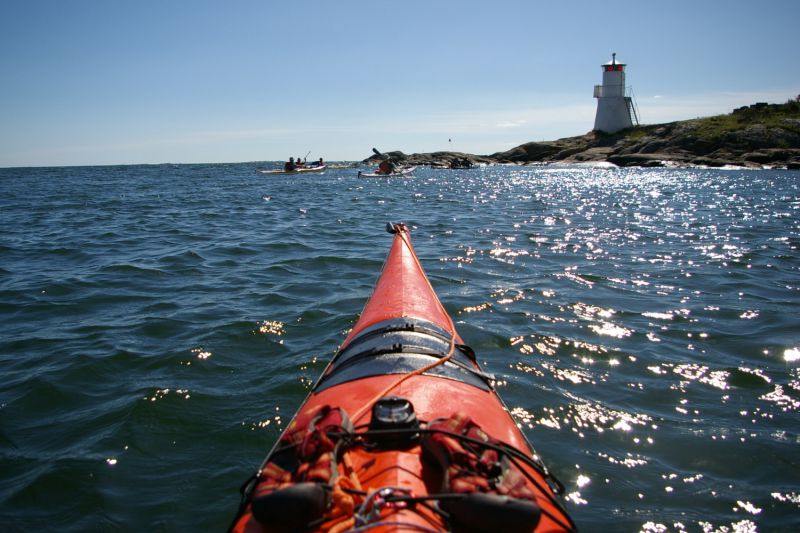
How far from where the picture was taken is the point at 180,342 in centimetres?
591

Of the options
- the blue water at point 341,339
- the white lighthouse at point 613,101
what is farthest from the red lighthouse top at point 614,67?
the blue water at point 341,339

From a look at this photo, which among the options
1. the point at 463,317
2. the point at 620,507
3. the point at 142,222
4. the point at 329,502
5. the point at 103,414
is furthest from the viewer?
the point at 142,222

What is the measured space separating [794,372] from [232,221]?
1442 cm

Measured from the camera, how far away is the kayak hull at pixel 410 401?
1.87 meters

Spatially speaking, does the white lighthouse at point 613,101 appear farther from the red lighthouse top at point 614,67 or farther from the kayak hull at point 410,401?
the kayak hull at point 410,401

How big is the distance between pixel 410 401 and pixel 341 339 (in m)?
3.56

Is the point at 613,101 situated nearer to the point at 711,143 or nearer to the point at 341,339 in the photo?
the point at 711,143

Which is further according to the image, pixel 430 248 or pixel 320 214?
pixel 320 214

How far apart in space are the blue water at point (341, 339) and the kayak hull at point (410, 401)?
1.07 meters

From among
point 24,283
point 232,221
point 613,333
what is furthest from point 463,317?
point 232,221

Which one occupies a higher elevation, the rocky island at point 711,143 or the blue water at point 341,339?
the rocky island at point 711,143

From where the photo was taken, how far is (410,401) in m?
2.54

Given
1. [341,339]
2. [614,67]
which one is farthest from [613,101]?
[341,339]

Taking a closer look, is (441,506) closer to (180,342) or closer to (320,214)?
(180,342)
